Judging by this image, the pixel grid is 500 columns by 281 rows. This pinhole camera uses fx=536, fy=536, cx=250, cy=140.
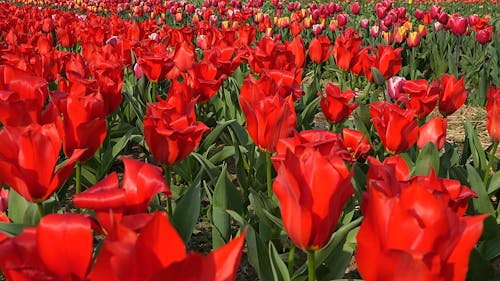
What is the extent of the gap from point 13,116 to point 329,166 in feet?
4.53

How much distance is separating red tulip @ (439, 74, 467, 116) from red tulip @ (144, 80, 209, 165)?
1363 mm

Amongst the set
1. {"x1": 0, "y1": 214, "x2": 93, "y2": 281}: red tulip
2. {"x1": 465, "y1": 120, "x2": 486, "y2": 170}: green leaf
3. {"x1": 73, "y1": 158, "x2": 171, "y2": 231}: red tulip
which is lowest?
{"x1": 465, "y1": 120, "x2": 486, "y2": 170}: green leaf

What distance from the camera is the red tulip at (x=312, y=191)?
1.15 m

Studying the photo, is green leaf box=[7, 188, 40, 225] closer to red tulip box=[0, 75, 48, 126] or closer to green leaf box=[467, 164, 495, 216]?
red tulip box=[0, 75, 48, 126]


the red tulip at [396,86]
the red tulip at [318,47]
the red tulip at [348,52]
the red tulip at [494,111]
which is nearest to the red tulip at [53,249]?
the red tulip at [494,111]

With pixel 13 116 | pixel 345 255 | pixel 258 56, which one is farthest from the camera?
pixel 258 56

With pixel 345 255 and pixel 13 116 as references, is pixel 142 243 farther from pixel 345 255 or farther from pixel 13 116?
pixel 13 116

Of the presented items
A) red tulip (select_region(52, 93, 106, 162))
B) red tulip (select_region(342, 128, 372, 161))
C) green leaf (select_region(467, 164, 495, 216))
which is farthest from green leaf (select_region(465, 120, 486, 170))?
red tulip (select_region(52, 93, 106, 162))

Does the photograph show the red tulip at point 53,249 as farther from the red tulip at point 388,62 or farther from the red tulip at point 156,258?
the red tulip at point 388,62

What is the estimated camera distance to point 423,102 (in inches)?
99.3

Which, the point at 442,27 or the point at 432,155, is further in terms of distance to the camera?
the point at 442,27

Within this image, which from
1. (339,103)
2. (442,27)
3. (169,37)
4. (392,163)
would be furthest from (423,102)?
(442,27)

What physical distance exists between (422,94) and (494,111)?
0.34 meters

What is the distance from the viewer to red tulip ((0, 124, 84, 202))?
4.51 ft
